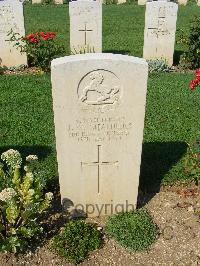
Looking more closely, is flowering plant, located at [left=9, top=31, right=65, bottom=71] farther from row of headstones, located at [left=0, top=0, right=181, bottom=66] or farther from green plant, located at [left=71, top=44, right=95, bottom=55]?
green plant, located at [left=71, top=44, right=95, bottom=55]

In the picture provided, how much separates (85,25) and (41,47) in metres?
1.28

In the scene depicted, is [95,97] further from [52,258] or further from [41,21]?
[41,21]

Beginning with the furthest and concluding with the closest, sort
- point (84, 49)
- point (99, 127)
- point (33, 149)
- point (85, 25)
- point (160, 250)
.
Answer: point (84, 49) < point (85, 25) < point (33, 149) < point (160, 250) < point (99, 127)

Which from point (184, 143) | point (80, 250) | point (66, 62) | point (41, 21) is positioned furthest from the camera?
point (41, 21)

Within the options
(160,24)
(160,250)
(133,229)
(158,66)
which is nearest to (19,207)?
(133,229)

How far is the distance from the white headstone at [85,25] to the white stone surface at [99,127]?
619 cm

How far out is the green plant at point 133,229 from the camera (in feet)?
13.0

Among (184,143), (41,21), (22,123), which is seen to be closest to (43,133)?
(22,123)

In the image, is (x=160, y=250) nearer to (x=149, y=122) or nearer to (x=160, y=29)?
(x=149, y=122)

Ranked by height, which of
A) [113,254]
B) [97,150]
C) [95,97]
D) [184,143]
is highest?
[95,97]

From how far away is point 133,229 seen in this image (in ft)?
13.3

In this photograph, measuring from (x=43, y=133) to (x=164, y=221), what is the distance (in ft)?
8.74

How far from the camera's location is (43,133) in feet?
20.1

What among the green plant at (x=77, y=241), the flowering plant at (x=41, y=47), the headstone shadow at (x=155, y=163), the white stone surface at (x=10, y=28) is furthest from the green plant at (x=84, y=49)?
the green plant at (x=77, y=241)
